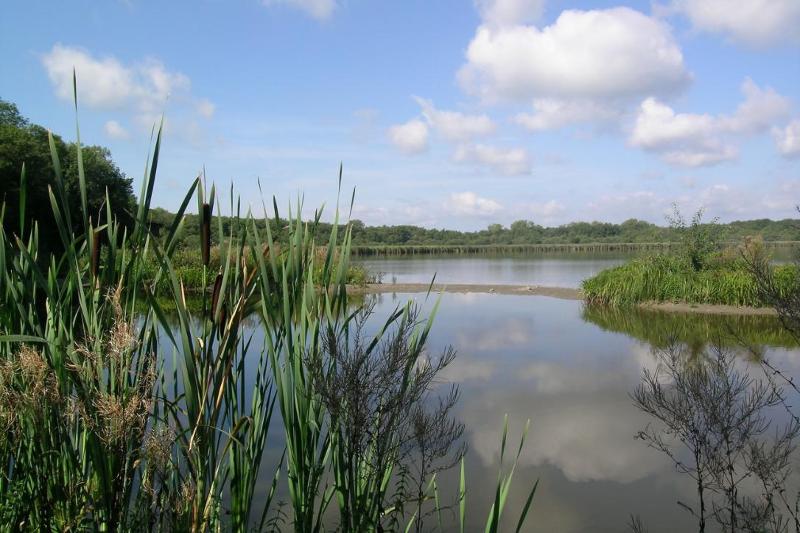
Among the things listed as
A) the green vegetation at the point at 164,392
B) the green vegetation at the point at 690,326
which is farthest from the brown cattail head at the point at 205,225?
the green vegetation at the point at 690,326

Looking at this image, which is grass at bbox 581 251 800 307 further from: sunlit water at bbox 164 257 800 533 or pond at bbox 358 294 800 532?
pond at bbox 358 294 800 532

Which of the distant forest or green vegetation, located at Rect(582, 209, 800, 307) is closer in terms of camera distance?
green vegetation, located at Rect(582, 209, 800, 307)

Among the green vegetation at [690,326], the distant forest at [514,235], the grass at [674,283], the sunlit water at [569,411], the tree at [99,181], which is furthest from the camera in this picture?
the distant forest at [514,235]

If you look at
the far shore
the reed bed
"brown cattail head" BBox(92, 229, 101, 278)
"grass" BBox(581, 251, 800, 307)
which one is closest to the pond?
"grass" BBox(581, 251, 800, 307)

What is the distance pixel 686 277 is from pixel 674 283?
0.39m

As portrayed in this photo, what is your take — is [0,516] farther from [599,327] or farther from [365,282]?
[365,282]

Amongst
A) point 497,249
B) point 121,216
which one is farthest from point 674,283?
point 497,249

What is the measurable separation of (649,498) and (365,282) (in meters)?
14.9

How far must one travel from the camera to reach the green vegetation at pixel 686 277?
12.9 meters

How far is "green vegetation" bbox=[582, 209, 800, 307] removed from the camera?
1289 cm

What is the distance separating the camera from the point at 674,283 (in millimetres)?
13648

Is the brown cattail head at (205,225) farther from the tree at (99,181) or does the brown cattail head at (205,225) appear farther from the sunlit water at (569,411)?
the tree at (99,181)

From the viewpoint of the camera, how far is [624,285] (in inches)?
553

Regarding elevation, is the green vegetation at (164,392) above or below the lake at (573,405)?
above
